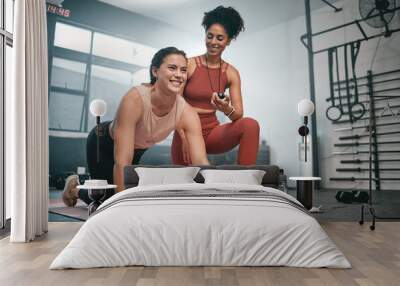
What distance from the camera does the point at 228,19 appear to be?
6.04m

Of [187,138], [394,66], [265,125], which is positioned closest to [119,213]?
[187,138]

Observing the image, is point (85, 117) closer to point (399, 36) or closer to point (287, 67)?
point (287, 67)

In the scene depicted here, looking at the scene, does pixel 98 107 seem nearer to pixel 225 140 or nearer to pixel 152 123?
pixel 152 123

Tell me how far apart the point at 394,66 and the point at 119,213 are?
434 centimetres

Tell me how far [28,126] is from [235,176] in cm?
235

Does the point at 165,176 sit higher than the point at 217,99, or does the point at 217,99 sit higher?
the point at 217,99

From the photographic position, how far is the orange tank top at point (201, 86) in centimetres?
595

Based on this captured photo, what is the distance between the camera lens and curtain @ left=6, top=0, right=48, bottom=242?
4449 millimetres

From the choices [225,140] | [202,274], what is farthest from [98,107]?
[202,274]

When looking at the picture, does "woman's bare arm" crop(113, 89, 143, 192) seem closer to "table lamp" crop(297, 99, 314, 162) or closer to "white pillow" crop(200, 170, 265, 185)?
"white pillow" crop(200, 170, 265, 185)

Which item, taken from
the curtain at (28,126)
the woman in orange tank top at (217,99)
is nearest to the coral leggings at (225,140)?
the woman in orange tank top at (217,99)

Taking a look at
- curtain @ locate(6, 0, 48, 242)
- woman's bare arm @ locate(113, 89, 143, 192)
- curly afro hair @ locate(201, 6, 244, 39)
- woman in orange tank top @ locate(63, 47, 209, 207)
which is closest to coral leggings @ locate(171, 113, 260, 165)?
woman in orange tank top @ locate(63, 47, 209, 207)

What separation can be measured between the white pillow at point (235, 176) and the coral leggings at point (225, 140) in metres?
0.62

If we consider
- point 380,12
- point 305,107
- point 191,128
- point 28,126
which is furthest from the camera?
point 191,128
